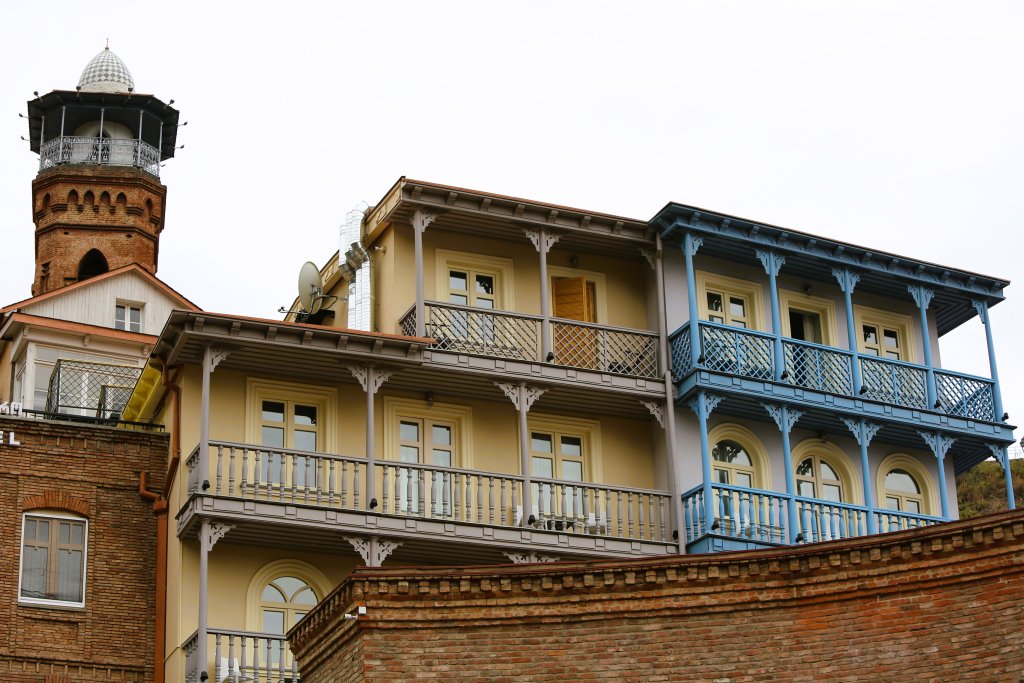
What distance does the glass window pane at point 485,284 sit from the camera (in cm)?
3347

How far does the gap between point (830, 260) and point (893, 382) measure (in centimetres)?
257

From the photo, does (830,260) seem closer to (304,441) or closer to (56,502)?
(304,441)

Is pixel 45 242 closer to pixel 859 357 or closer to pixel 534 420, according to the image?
pixel 534 420

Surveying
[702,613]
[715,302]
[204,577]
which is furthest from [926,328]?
[702,613]

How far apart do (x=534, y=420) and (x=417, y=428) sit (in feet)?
7.29

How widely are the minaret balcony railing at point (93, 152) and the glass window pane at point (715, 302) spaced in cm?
2005

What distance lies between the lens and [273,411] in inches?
1220

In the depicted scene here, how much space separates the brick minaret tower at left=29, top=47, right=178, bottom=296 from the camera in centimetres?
4784

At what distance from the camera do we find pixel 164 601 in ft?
98.0

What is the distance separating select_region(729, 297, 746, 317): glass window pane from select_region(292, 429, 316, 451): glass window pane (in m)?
8.67

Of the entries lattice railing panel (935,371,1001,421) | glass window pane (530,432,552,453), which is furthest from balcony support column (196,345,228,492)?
lattice railing panel (935,371,1001,421)

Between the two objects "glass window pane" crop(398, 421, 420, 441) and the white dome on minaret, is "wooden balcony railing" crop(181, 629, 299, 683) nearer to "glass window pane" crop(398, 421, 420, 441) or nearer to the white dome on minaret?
"glass window pane" crop(398, 421, 420, 441)

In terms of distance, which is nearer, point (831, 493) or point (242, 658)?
point (242, 658)

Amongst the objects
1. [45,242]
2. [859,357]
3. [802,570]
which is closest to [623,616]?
[802,570]
